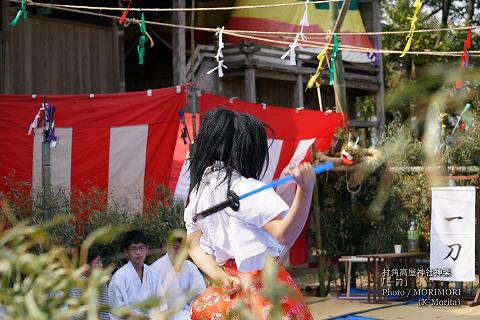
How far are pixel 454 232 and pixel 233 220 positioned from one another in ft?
21.1

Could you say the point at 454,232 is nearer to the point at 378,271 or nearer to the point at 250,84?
the point at 378,271

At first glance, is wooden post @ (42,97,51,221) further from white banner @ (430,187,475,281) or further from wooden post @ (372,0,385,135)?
wooden post @ (372,0,385,135)

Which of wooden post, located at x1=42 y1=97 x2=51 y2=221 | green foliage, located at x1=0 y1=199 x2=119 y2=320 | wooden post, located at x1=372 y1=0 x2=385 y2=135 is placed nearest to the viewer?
green foliage, located at x1=0 y1=199 x2=119 y2=320

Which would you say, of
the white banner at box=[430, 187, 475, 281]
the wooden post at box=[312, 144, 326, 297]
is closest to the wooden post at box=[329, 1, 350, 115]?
the wooden post at box=[312, 144, 326, 297]

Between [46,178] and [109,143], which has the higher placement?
[109,143]

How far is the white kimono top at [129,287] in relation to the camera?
5895mm

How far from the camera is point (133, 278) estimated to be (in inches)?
235

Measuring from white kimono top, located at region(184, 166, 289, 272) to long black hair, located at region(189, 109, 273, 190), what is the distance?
3cm

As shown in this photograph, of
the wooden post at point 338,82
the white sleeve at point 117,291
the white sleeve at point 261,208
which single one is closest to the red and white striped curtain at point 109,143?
the white sleeve at point 117,291

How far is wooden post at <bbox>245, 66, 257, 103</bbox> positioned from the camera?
39.4 ft

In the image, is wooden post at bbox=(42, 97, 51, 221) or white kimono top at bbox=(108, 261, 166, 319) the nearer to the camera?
white kimono top at bbox=(108, 261, 166, 319)

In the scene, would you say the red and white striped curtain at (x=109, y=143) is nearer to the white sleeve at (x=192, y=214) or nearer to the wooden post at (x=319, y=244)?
the wooden post at (x=319, y=244)

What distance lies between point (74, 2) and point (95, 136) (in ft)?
15.8

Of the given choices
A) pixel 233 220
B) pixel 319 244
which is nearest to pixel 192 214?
pixel 233 220
